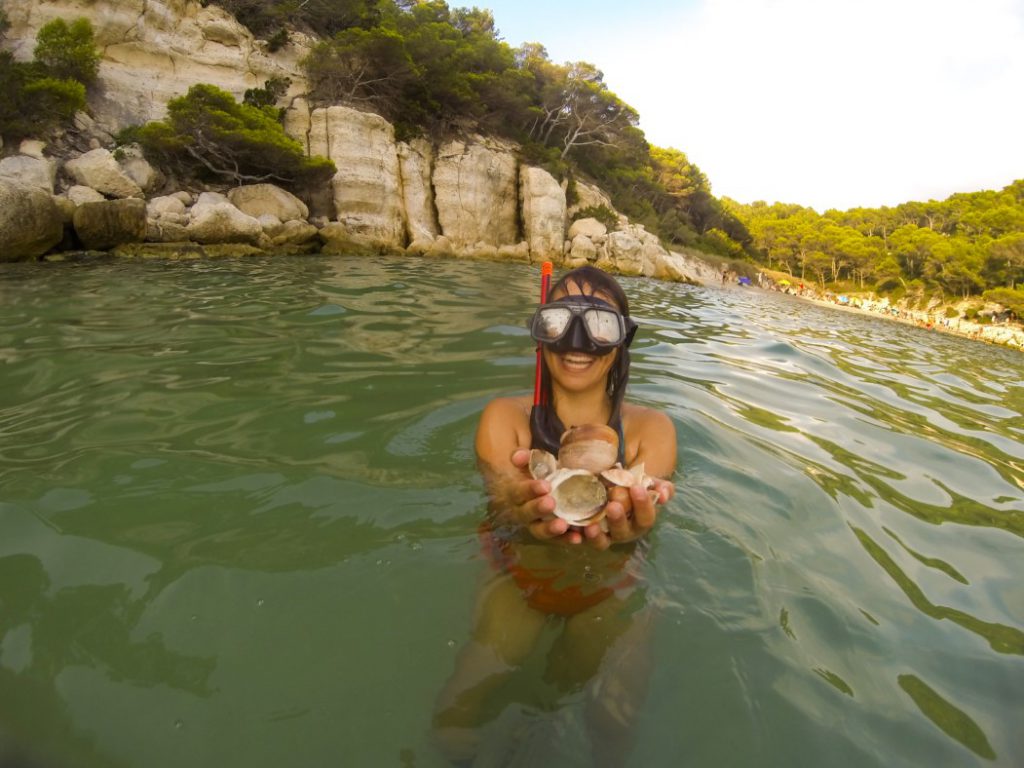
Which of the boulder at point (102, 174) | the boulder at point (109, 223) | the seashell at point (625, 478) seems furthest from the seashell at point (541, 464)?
the boulder at point (102, 174)

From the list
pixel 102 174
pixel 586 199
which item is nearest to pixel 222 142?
pixel 102 174

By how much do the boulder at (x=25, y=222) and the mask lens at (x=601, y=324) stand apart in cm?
1477

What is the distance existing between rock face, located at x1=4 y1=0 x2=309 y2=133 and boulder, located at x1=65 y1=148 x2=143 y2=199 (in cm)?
387

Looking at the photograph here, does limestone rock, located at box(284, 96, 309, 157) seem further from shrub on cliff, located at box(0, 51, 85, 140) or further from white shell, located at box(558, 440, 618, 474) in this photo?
white shell, located at box(558, 440, 618, 474)

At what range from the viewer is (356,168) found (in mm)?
22047

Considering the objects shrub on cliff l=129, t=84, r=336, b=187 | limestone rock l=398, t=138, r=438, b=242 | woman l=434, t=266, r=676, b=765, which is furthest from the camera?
limestone rock l=398, t=138, r=438, b=242

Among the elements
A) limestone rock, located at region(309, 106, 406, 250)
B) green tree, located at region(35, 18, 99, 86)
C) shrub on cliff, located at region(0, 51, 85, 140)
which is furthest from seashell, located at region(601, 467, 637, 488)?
green tree, located at region(35, 18, 99, 86)

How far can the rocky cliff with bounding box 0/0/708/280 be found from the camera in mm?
15422

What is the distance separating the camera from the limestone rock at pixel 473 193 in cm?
2555

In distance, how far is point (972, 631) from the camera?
7.54 ft

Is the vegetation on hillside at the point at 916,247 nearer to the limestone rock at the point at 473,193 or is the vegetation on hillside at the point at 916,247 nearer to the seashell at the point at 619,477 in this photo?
the limestone rock at the point at 473,193

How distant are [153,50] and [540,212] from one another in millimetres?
17939

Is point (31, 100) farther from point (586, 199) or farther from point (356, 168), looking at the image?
point (586, 199)

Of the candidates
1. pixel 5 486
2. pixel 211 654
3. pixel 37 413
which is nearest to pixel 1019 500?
pixel 211 654
